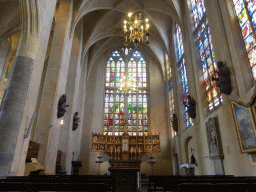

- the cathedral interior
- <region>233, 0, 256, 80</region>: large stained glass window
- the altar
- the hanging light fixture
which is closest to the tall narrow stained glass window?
the cathedral interior

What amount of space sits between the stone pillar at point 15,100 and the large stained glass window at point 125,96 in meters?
10.6

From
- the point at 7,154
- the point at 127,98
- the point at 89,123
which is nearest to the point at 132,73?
the point at 127,98

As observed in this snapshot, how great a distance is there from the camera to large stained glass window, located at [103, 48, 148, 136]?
58.6ft

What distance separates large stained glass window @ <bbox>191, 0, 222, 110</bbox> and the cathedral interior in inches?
2.2

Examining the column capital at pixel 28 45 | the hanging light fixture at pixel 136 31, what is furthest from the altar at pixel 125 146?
the column capital at pixel 28 45

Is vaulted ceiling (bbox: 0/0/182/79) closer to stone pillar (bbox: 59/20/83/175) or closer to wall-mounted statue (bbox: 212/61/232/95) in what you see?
stone pillar (bbox: 59/20/83/175)

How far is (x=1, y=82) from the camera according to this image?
41.4 ft

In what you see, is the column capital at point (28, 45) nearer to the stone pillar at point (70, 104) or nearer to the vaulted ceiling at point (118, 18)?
the vaulted ceiling at point (118, 18)

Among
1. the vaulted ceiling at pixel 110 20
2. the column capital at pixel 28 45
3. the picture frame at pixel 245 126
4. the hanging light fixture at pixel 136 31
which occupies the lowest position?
the picture frame at pixel 245 126

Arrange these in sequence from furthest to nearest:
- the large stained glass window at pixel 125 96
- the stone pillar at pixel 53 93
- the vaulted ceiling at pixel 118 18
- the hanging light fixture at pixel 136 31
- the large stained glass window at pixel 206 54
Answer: the large stained glass window at pixel 125 96
the vaulted ceiling at pixel 118 18
the hanging light fixture at pixel 136 31
the large stained glass window at pixel 206 54
the stone pillar at pixel 53 93

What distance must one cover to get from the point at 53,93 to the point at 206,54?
8.22 m

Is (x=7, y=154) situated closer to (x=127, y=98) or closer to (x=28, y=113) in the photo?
(x=28, y=113)

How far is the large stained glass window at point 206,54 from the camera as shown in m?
9.00

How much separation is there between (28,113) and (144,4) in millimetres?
13076
